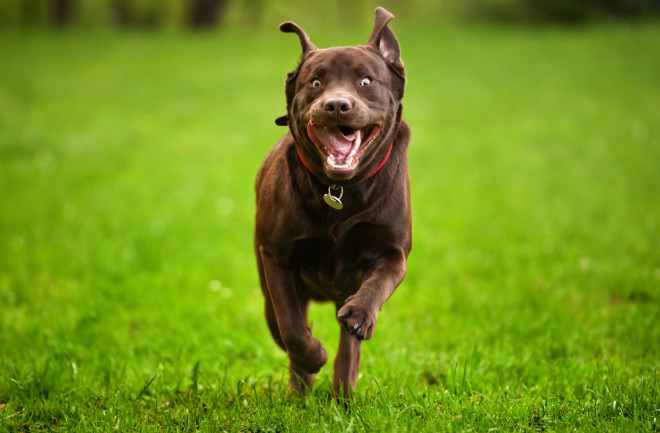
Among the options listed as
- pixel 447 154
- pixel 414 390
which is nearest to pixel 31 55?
pixel 447 154

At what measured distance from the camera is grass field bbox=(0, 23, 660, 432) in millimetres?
3596

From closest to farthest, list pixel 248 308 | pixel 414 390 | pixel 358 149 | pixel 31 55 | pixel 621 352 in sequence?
1. pixel 358 149
2. pixel 414 390
3. pixel 621 352
4. pixel 248 308
5. pixel 31 55

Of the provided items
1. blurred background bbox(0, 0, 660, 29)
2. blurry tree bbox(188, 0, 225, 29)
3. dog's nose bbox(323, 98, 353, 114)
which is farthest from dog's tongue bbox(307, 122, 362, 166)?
blurry tree bbox(188, 0, 225, 29)

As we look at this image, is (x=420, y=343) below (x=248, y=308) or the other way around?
the other way around

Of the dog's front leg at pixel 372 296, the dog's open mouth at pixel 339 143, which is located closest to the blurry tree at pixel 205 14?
the dog's open mouth at pixel 339 143

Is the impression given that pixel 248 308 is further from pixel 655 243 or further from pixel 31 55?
pixel 31 55

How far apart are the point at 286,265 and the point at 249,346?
1.93m

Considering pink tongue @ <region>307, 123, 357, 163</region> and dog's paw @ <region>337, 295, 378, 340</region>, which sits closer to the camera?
dog's paw @ <region>337, 295, 378, 340</region>

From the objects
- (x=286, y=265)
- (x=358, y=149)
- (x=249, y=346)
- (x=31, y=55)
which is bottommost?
(x=31, y=55)

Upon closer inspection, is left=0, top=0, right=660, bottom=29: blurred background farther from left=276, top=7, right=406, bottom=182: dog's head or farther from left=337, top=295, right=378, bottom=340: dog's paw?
left=337, top=295, right=378, bottom=340: dog's paw

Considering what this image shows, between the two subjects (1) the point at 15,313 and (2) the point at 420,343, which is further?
(1) the point at 15,313

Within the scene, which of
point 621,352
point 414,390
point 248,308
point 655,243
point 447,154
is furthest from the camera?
point 447,154

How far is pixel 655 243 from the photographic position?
310 inches

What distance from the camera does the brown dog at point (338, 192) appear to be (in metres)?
3.10
